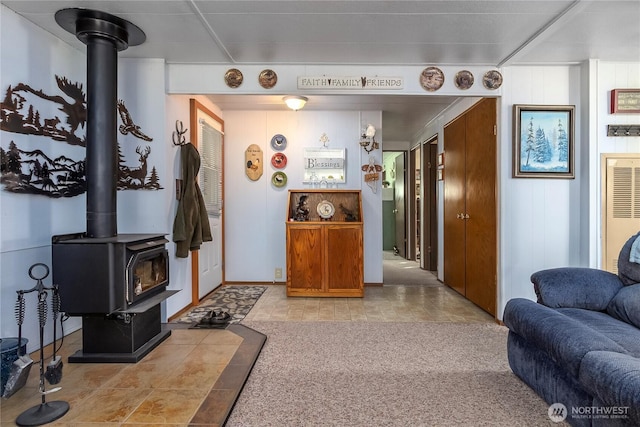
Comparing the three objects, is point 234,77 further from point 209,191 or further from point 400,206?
point 400,206

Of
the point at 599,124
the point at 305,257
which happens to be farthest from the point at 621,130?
the point at 305,257

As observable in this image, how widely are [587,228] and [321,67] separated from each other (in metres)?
2.72

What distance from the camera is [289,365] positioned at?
7.75 feet

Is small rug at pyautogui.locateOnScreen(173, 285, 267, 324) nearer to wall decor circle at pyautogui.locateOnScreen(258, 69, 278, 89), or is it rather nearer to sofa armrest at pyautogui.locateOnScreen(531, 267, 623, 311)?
wall decor circle at pyautogui.locateOnScreen(258, 69, 278, 89)

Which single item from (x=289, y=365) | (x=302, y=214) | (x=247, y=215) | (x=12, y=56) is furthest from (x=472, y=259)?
(x=12, y=56)

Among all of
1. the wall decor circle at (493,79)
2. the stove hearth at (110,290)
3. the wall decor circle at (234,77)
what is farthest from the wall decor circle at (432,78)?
the stove hearth at (110,290)

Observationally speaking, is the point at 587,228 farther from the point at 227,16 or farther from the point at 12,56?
the point at 12,56

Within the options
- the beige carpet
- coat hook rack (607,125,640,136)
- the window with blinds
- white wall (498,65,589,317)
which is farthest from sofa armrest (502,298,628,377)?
the window with blinds

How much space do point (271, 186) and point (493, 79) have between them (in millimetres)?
2823

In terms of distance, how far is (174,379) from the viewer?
212 centimetres

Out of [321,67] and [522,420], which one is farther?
[321,67]

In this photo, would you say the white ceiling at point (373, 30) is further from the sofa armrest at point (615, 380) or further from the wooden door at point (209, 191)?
the sofa armrest at point (615, 380)

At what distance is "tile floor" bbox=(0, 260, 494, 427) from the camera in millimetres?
1753

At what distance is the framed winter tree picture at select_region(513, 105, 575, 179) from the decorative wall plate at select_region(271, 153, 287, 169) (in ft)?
8.79
